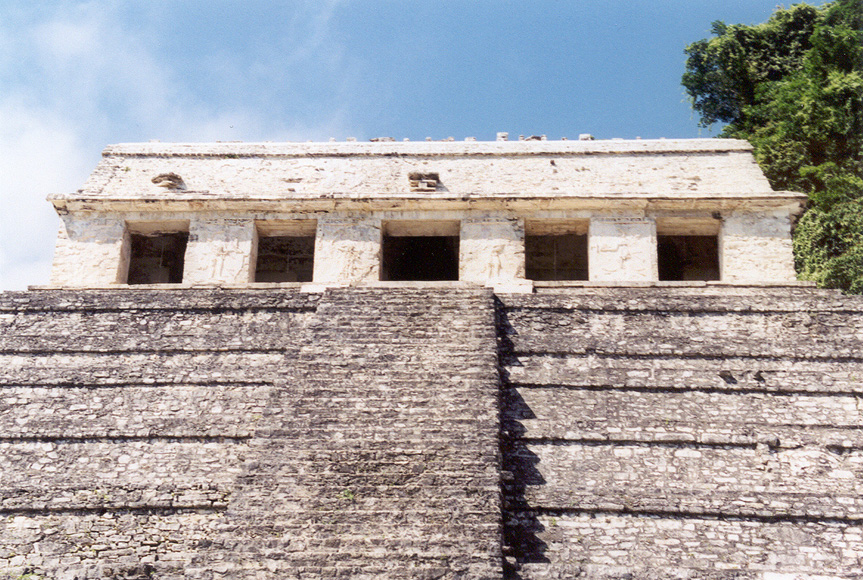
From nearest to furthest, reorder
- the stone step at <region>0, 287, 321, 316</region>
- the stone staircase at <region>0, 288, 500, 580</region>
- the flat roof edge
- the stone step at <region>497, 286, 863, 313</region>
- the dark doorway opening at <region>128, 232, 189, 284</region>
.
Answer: the stone staircase at <region>0, 288, 500, 580</region>, the stone step at <region>497, 286, 863, 313</region>, the stone step at <region>0, 287, 321, 316</region>, the flat roof edge, the dark doorway opening at <region>128, 232, 189, 284</region>

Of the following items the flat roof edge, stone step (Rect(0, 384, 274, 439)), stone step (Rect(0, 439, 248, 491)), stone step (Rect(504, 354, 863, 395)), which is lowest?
stone step (Rect(0, 439, 248, 491))

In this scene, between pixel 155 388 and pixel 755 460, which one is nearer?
pixel 755 460

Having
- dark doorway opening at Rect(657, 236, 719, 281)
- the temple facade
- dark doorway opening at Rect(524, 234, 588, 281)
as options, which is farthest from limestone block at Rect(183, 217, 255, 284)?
dark doorway opening at Rect(657, 236, 719, 281)

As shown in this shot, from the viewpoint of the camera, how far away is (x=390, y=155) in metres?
14.3

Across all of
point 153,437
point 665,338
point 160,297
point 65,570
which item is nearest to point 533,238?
point 665,338

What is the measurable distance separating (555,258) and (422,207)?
9.79ft

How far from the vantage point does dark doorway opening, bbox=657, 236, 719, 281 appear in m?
14.6

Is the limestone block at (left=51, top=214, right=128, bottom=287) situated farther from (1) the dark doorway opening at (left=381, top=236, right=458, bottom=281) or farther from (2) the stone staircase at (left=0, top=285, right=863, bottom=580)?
(1) the dark doorway opening at (left=381, top=236, right=458, bottom=281)

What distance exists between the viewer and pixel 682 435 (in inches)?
347

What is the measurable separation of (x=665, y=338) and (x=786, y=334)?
53.0 inches

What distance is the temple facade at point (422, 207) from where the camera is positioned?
1269cm

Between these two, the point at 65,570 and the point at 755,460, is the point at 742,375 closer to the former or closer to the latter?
the point at 755,460

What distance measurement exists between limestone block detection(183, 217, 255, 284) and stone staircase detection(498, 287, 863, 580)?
13.8 ft

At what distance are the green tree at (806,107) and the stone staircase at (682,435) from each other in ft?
14.6
